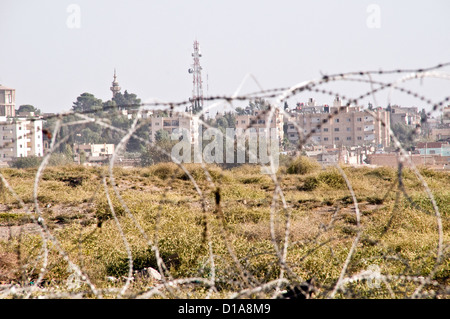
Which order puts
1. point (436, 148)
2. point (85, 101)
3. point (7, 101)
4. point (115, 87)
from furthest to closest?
point (115, 87), point (85, 101), point (7, 101), point (436, 148)

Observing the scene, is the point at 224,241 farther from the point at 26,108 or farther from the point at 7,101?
the point at 26,108

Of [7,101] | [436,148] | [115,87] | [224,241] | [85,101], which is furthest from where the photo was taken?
[115,87]

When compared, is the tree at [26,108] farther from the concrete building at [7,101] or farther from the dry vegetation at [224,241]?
the dry vegetation at [224,241]

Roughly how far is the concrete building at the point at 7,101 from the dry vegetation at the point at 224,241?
73955mm

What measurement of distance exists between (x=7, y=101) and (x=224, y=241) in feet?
281

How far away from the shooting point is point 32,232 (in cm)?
870

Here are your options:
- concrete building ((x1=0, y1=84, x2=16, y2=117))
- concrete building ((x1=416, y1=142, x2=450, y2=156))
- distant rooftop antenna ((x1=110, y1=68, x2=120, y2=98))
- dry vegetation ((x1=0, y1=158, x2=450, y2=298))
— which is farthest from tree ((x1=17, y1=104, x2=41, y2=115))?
dry vegetation ((x1=0, y1=158, x2=450, y2=298))

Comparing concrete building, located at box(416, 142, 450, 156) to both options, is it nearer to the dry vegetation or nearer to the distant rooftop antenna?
the dry vegetation

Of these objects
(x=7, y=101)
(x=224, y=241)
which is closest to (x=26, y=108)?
(x=7, y=101)

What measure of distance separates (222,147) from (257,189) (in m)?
A: 19.2

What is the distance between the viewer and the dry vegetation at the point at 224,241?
4523 millimetres

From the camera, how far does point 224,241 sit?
23.2ft

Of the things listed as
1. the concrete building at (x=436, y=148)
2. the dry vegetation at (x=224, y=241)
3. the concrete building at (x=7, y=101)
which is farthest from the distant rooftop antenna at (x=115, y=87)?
the dry vegetation at (x=224, y=241)
